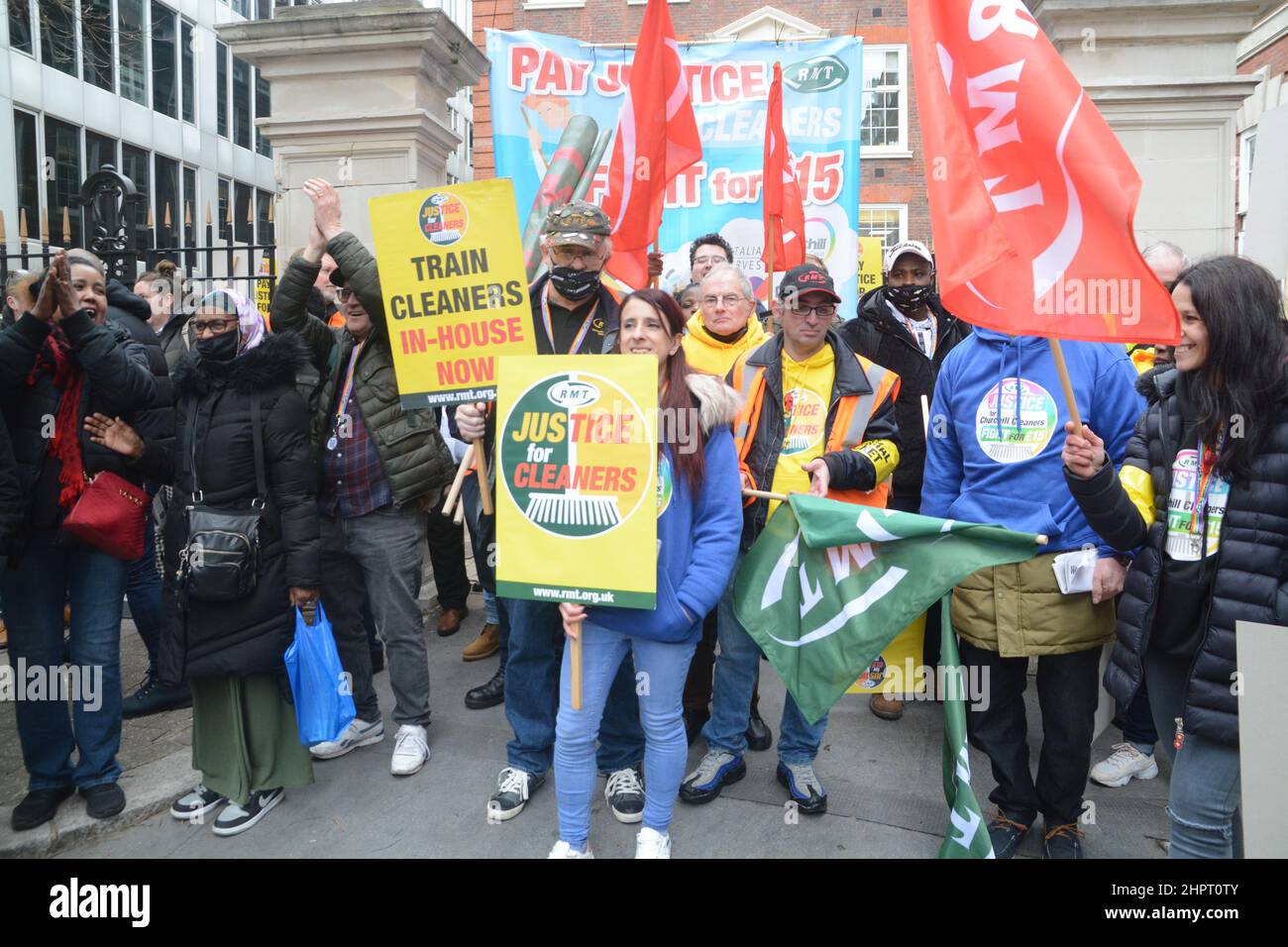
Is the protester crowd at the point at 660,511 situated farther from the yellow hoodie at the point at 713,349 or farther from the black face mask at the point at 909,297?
the black face mask at the point at 909,297

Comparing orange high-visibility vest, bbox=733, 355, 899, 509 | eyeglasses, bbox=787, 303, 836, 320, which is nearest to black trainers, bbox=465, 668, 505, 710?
orange high-visibility vest, bbox=733, 355, 899, 509

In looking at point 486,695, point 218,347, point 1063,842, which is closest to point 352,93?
point 218,347

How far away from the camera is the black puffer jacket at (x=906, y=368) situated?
4.52m

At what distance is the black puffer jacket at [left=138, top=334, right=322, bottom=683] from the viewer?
11.5ft

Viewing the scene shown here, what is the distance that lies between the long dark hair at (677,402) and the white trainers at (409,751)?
1.91 m

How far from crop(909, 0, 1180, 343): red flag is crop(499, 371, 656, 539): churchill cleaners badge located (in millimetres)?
1091

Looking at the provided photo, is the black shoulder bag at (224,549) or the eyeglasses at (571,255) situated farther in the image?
the eyeglasses at (571,255)

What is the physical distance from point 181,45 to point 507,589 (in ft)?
82.5

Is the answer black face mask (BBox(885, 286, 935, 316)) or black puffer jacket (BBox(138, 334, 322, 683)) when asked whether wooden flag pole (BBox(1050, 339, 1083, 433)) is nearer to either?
black face mask (BBox(885, 286, 935, 316))

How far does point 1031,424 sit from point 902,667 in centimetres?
125

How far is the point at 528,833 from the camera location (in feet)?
11.5

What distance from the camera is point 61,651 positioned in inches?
145

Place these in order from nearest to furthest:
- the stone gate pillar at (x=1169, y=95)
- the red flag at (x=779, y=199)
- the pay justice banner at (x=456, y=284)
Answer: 1. the pay justice banner at (x=456, y=284)
2. the red flag at (x=779, y=199)
3. the stone gate pillar at (x=1169, y=95)

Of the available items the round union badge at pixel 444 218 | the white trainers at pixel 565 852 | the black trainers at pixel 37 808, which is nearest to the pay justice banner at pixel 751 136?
the round union badge at pixel 444 218
